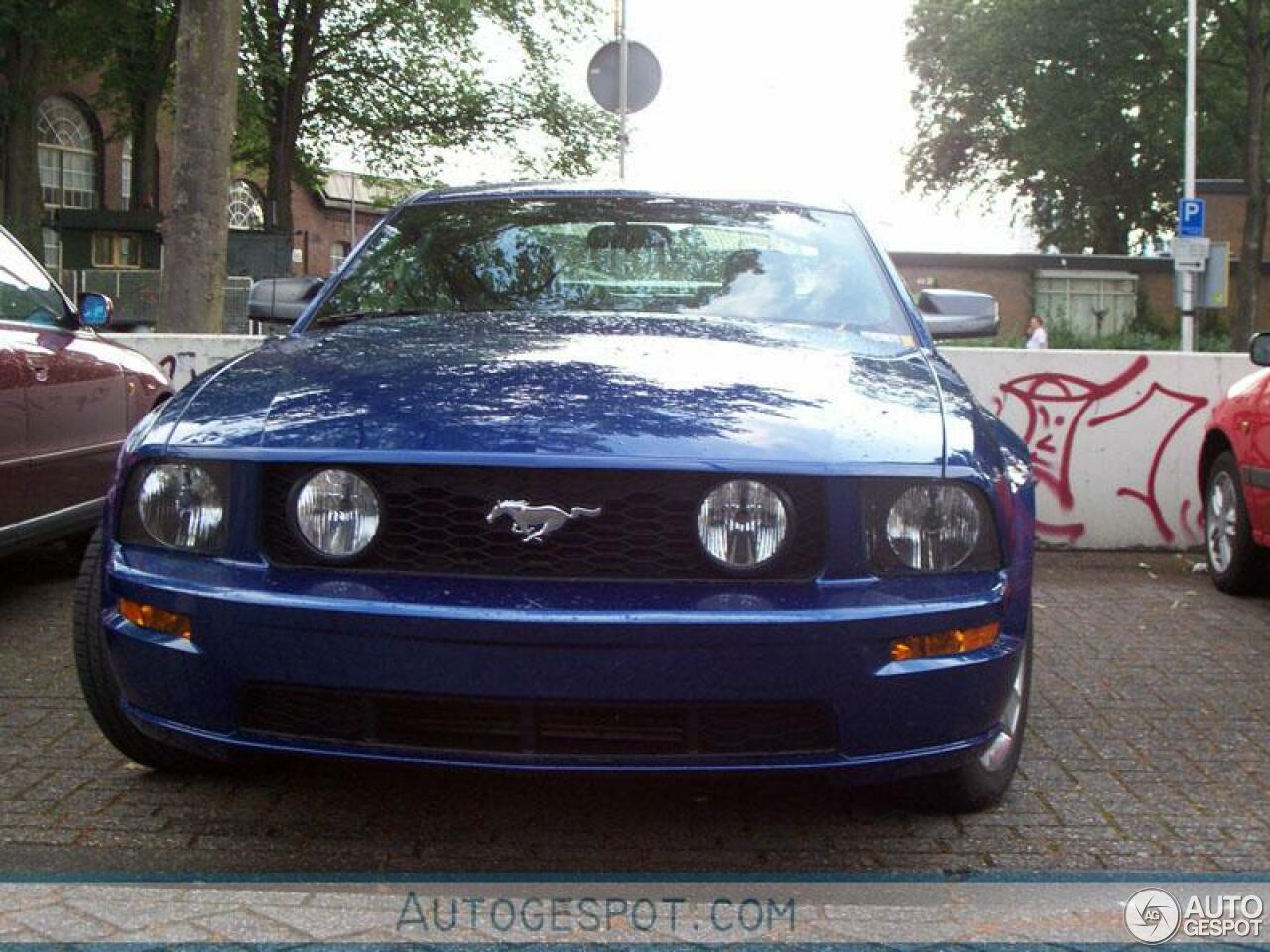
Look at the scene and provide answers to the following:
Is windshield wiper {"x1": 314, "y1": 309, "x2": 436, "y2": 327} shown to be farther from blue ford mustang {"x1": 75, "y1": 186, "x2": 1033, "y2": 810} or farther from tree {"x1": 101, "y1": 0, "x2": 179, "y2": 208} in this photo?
tree {"x1": 101, "y1": 0, "x2": 179, "y2": 208}

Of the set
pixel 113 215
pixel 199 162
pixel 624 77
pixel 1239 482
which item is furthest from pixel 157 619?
pixel 113 215

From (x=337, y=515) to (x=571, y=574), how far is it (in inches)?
18.9

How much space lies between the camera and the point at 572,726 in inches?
120

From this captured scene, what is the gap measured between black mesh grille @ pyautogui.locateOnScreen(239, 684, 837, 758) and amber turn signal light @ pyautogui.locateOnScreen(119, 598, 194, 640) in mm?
177

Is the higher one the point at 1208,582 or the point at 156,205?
the point at 156,205

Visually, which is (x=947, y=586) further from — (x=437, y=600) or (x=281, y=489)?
(x=281, y=489)

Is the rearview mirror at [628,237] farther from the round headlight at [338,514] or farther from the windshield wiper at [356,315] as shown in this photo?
the round headlight at [338,514]

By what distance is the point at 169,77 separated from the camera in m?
30.9

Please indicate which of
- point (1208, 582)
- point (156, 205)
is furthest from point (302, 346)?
point (156, 205)

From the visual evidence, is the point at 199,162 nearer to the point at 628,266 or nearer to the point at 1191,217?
the point at 628,266

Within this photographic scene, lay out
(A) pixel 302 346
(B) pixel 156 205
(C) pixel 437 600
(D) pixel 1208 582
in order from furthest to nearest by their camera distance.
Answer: (B) pixel 156 205, (D) pixel 1208 582, (A) pixel 302 346, (C) pixel 437 600

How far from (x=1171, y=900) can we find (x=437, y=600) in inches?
62.7

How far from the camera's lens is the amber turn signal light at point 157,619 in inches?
123

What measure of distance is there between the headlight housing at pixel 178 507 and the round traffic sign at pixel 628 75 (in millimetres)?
7622
